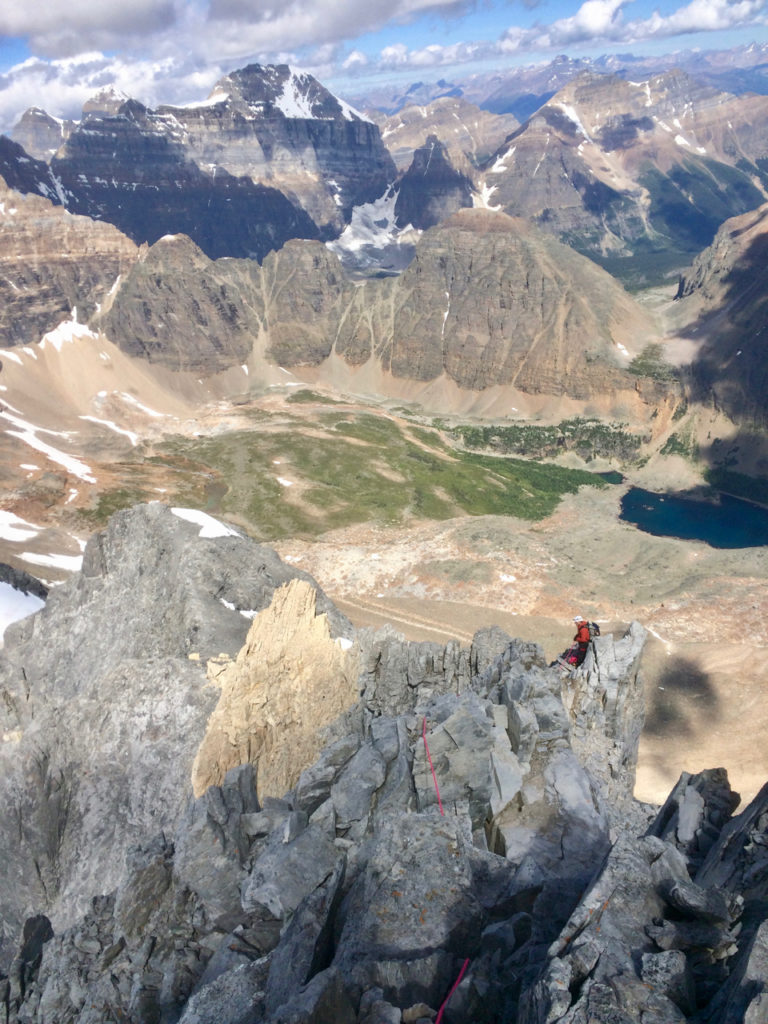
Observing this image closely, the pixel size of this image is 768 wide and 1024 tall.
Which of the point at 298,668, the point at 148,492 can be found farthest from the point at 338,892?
the point at 148,492

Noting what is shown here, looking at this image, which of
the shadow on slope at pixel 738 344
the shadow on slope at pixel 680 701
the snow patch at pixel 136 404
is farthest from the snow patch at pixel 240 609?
the snow patch at pixel 136 404

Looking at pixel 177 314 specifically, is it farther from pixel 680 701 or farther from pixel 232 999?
pixel 232 999

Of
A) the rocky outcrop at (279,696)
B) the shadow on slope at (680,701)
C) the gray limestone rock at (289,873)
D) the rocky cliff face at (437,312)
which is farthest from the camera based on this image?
the rocky cliff face at (437,312)

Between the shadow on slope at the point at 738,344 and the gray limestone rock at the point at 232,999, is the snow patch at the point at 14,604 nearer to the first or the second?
the gray limestone rock at the point at 232,999

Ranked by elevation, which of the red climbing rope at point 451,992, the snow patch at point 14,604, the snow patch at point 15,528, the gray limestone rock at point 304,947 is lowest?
the snow patch at point 15,528

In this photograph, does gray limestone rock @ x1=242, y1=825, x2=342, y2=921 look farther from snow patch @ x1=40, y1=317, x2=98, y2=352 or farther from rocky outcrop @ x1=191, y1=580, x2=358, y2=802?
snow patch @ x1=40, y1=317, x2=98, y2=352

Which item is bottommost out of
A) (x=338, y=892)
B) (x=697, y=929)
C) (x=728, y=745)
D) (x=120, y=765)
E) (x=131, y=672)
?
(x=728, y=745)

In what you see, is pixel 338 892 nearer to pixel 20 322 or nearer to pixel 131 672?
pixel 131 672
